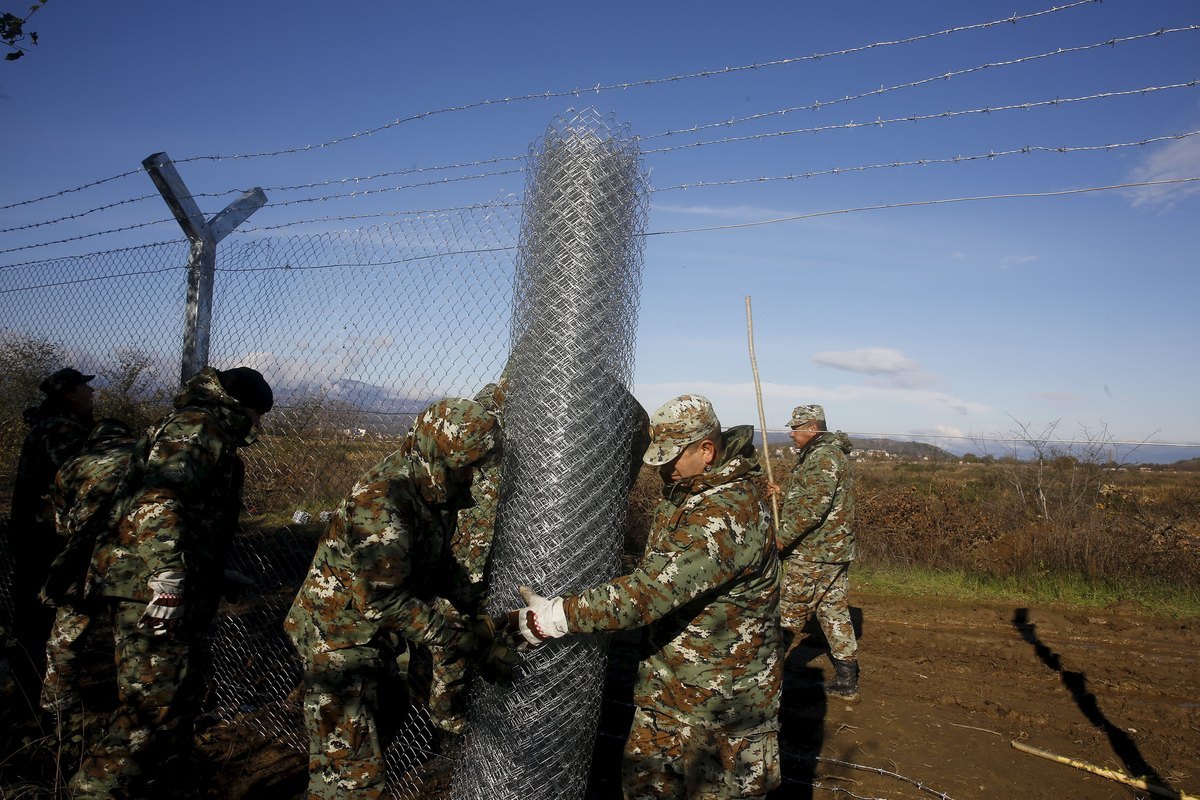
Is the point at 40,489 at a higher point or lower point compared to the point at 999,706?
higher

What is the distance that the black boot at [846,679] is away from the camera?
550cm

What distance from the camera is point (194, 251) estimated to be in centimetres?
419

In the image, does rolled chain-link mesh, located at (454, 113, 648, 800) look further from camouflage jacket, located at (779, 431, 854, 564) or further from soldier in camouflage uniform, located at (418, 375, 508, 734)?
camouflage jacket, located at (779, 431, 854, 564)

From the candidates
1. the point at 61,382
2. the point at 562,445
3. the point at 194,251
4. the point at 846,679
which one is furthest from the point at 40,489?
the point at 846,679

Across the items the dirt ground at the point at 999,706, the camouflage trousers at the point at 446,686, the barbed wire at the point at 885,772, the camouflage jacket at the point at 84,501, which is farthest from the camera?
the dirt ground at the point at 999,706

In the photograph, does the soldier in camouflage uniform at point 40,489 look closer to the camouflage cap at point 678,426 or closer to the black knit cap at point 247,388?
the black knit cap at point 247,388

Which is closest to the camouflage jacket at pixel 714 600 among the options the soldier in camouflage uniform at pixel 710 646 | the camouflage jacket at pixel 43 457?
the soldier in camouflage uniform at pixel 710 646

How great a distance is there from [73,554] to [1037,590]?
9.29m

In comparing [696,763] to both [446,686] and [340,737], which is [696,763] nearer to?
[446,686]

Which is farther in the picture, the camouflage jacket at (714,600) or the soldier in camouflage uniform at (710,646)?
the soldier in camouflage uniform at (710,646)

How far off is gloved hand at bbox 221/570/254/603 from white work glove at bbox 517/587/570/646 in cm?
176

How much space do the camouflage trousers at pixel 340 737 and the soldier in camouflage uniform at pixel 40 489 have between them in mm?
2841

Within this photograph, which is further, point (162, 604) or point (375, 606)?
point (162, 604)

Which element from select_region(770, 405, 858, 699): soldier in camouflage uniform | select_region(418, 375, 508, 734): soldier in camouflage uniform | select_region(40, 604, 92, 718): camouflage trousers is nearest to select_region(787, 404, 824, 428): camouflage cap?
select_region(770, 405, 858, 699): soldier in camouflage uniform
